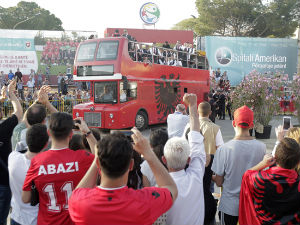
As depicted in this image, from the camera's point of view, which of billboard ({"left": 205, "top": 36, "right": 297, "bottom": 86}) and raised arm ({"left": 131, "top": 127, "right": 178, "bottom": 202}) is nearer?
raised arm ({"left": 131, "top": 127, "right": 178, "bottom": 202})

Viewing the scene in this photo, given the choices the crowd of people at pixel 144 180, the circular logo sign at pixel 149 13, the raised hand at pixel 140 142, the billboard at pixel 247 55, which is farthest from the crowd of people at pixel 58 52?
the raised hand at pixel 140 142

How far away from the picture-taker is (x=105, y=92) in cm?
1238

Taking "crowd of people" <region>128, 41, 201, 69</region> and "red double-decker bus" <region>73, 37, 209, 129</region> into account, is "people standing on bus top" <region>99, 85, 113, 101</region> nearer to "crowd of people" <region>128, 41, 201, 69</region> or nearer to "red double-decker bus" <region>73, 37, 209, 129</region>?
"red double-decker bus" <region>73, 37, 209, 129</region>

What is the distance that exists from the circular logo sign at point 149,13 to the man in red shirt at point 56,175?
34.9 metres

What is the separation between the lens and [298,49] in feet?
99.4

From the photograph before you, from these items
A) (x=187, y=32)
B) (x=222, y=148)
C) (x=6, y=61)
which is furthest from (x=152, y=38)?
(x=222, y=148)

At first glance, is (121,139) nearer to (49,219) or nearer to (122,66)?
(49,219)

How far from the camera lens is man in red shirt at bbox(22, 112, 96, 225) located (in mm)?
2383

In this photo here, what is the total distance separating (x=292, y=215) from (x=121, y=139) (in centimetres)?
168

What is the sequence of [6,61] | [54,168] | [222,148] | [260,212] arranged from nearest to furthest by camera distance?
1. [54,168]
2. [260,212]
3. [222,148]
4. [6,61]

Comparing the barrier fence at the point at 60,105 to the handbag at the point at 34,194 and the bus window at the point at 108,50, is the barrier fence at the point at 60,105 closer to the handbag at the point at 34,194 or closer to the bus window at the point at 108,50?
the bus window at the point at 108,50

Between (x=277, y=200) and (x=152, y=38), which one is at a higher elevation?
(x=152, y=38)

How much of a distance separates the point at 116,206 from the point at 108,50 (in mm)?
10948

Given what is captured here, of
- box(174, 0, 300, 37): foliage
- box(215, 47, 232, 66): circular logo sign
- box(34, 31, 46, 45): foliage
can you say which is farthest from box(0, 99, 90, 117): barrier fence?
box(174, 0, 300, 37): foliage
